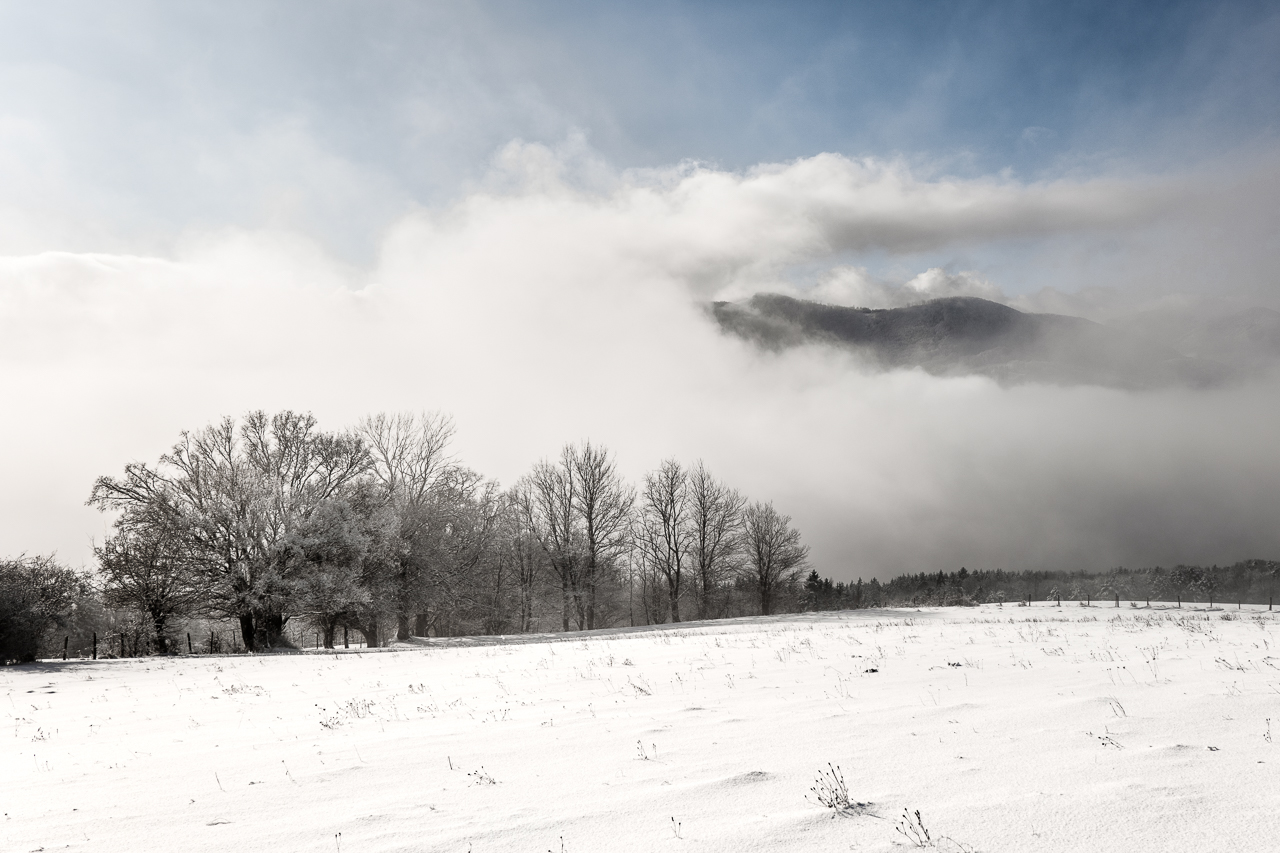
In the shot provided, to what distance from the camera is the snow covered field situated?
439 centimetres

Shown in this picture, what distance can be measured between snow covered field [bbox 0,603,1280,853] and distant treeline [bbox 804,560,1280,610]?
7607cm

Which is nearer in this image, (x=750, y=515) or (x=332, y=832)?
(x=332, y=832)

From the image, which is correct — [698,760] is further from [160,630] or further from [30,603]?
[160,630]

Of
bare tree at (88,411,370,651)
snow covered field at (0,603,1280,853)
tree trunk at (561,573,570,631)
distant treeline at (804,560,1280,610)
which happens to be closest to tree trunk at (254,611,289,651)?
bare tree at (88,411,370,651)

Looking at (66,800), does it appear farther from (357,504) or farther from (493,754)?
(357,504)

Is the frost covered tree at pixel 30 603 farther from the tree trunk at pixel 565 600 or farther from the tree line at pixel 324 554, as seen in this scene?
the tree trunk at pixel 565 600

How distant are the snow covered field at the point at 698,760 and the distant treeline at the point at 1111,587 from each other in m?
76.1

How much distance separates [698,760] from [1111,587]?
110 m

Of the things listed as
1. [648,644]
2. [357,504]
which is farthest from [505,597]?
[648,644]

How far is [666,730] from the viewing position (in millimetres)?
7527

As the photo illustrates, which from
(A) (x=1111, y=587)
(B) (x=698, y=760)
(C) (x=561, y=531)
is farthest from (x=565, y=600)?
(A) (x=1111, y=587)

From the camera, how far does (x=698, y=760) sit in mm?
6125

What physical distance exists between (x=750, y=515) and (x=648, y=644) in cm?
5216

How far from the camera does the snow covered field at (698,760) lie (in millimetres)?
4391
